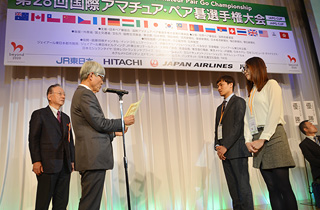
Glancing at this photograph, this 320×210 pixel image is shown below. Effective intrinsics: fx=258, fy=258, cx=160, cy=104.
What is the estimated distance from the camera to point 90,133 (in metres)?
1.72

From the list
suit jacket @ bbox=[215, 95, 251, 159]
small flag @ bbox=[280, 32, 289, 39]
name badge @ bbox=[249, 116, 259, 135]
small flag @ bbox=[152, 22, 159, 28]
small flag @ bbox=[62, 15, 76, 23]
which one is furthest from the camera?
small flag @ bbox=[280, 32, 289, 39]

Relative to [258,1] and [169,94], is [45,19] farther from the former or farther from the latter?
[258,1]

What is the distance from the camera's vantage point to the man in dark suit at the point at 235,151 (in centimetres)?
212

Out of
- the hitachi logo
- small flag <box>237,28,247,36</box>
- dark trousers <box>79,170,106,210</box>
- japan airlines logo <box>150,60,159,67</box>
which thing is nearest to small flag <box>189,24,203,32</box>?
small flag <box>237,28,247,36</box>

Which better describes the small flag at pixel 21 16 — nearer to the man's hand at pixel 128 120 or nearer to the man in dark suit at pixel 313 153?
the man's hand at pixel 128 120

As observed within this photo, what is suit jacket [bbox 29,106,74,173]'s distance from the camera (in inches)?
Result: 88.8

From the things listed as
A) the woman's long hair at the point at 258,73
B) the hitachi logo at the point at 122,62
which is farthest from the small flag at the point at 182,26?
the woman's long hair at the point at 258,73

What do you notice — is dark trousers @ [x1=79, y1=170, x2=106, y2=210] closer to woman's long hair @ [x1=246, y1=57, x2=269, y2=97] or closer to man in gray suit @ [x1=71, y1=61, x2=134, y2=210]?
man in gray suit @ [x1=71, y1=61, x2=134, y2=210]

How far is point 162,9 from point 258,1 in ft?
6.25

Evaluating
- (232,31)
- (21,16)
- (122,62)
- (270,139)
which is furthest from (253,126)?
(21,16)

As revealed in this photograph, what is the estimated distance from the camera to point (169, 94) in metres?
3.63

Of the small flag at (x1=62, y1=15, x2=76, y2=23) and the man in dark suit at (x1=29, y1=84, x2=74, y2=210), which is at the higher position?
the small flag at (x1=62, y1=15, x2=76, y2=23)

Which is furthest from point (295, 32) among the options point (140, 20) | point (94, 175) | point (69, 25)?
point (94, 175)

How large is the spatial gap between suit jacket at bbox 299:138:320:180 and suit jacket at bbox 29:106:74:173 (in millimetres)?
2816
